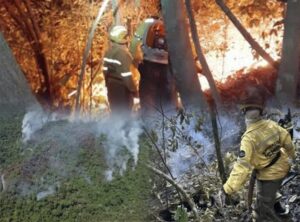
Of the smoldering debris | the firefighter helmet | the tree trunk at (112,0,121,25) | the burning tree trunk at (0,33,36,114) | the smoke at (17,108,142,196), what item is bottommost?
the smoldering debris

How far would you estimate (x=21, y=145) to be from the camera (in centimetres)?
401

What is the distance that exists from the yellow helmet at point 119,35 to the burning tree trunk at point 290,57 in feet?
3.91

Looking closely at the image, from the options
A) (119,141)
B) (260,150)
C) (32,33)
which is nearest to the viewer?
(260,150)

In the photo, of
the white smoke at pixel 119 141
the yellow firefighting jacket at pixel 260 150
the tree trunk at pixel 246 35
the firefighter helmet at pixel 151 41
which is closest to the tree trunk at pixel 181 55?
the firefighter helmet at pixel 151 41

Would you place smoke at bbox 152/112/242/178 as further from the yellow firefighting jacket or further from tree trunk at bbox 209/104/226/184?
the yellow firefighting jacket

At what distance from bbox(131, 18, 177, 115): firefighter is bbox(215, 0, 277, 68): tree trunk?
0.48 meters

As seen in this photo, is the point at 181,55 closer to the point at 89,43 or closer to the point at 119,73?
the point at 119,73

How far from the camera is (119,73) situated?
364cm

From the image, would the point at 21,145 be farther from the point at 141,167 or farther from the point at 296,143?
the point at 296,143

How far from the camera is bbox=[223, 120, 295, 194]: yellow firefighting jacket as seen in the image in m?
3.13

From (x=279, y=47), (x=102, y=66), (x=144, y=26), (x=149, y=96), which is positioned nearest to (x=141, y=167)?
(x=149, y=96)

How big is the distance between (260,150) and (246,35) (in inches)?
36.9

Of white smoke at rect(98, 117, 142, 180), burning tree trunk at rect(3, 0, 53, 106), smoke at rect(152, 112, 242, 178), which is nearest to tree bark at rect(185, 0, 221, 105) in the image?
smoke at rect(152, 112, 242, 178)

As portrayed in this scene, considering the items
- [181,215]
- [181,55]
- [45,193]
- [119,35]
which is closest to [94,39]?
[119,35]
